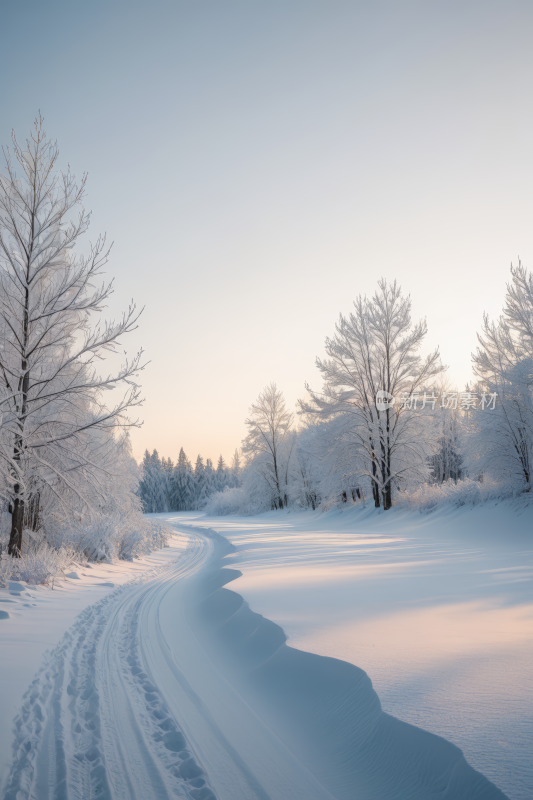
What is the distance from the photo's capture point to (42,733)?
2873 millimetres

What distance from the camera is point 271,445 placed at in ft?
136

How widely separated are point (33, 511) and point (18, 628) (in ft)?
21.6

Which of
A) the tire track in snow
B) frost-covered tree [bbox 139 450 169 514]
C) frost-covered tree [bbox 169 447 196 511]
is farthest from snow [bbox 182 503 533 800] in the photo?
frost-covered tree [bbox 139 450 169 514]

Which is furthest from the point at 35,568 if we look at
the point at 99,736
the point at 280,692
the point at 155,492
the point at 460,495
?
the point at 155,492

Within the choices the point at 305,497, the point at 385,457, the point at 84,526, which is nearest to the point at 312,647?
the point at 84,526

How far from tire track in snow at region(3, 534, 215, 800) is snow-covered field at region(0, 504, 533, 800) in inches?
0.5

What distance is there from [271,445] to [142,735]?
3855cm

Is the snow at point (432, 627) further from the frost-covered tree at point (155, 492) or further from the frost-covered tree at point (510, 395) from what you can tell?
the frost-covered tree at point (155, 492)

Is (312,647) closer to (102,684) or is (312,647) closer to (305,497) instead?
(102,684)

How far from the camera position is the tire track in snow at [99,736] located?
7.61 feet

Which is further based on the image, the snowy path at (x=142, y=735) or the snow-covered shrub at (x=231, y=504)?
the snow-covered shrub at (x=231, y=504)

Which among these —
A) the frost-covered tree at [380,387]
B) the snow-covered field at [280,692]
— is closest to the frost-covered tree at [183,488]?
the frost-covered tree at [380,387]

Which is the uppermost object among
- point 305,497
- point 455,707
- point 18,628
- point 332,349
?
point 332,349

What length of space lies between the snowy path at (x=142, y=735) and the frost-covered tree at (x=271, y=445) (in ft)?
117
